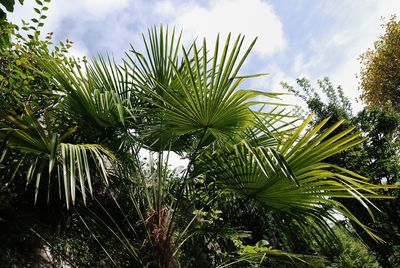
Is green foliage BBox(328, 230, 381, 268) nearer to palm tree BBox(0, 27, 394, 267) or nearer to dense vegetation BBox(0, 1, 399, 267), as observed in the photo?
dense vegetation BBox(0, 1, 399, 267)

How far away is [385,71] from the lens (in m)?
10.7

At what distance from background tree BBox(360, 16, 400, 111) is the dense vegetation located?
943cm

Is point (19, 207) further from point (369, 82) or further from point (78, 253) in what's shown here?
point (369, 82)

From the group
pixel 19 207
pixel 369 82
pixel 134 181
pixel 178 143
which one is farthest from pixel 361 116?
pixel 19 207

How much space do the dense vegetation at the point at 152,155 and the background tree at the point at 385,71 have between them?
9.43 meters

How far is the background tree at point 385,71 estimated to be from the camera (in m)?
10.4

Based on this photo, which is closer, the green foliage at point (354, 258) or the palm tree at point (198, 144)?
the palm tree at point (198, 144)

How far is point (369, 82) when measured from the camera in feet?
36.4

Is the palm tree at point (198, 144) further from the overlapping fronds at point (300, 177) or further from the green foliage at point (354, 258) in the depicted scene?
the green foliage at point (354, 258)

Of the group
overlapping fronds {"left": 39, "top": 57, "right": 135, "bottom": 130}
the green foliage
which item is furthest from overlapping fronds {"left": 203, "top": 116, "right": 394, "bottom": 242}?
the green foliage

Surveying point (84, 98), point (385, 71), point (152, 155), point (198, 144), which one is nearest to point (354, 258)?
point (385, 71)

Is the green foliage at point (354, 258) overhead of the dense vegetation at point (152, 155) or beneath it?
beneath

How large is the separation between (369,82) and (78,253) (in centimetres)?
1117

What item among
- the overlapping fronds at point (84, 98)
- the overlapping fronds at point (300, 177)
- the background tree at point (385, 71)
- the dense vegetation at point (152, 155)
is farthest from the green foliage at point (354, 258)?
the overlapping fronds at point (84, 98)
